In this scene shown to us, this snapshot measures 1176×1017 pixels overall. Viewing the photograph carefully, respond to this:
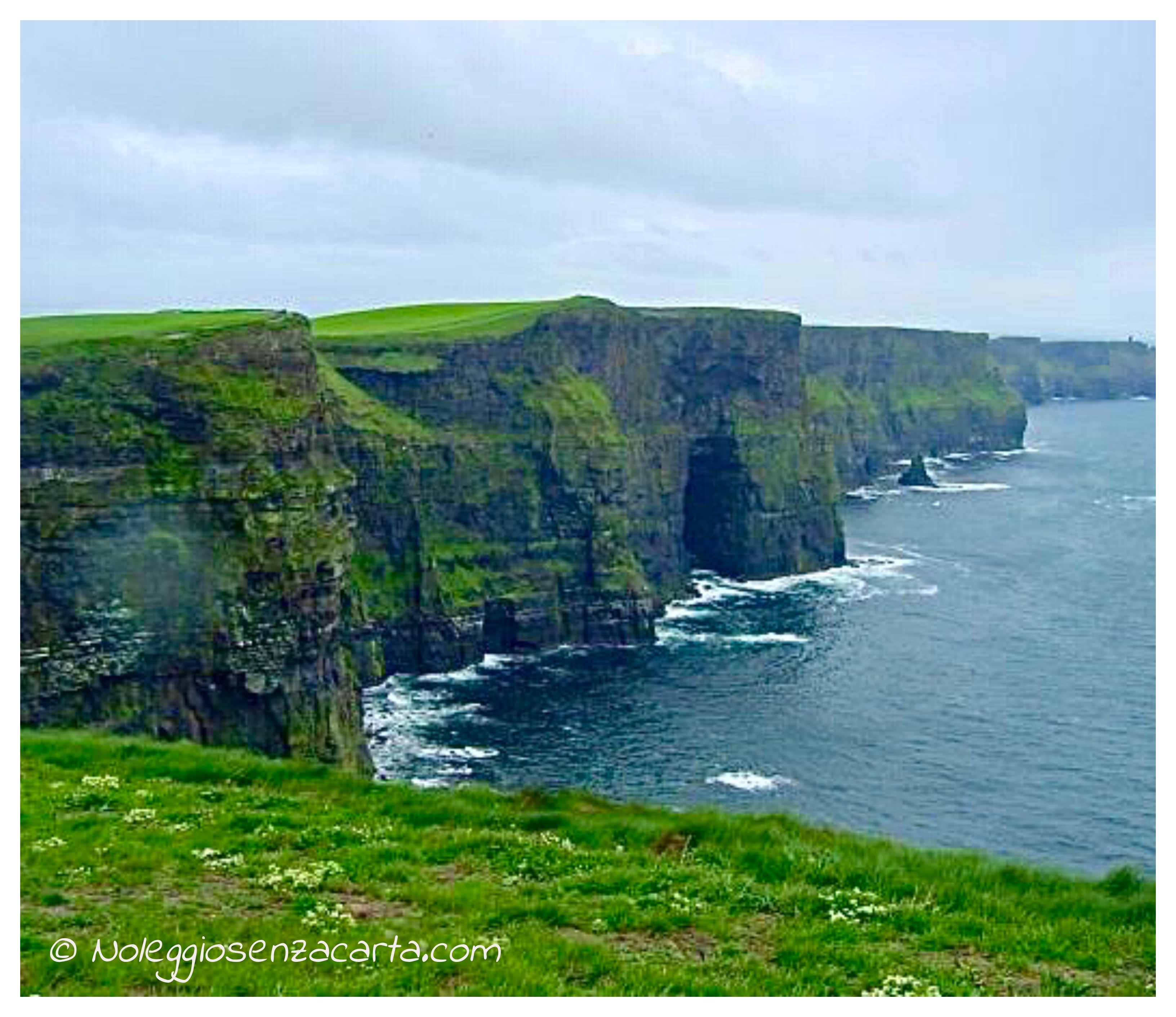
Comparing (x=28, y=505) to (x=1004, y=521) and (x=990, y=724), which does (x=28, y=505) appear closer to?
(x=990, y=724)

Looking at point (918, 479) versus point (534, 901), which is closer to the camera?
point (534, 901)

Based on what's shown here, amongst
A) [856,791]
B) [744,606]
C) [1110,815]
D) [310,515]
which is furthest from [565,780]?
[744,606]

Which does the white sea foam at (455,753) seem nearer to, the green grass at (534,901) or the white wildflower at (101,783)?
the white wildflower at (101,783)

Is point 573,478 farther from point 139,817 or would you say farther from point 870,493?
point 870,493

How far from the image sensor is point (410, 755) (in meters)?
68.0

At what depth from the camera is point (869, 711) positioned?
7644cm

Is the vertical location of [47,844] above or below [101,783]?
above

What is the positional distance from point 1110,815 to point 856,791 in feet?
42.2

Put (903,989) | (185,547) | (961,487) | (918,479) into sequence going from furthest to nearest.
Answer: (918,479), (961,487), (185,547), (903,989)

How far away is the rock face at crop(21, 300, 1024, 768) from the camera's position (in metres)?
54.0

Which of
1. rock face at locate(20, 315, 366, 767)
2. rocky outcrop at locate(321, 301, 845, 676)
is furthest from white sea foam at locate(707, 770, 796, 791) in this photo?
rocky outcrop at locate(321, 301, 845, 676)

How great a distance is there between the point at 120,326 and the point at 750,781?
45372 mm

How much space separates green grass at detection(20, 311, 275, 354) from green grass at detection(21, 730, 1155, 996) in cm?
4366

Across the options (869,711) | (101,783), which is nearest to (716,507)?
(869,711)
